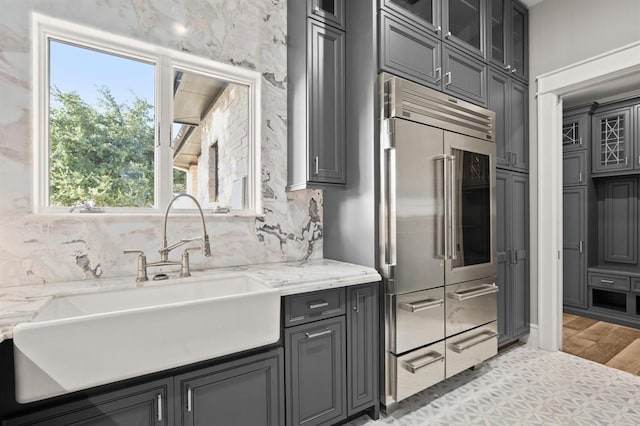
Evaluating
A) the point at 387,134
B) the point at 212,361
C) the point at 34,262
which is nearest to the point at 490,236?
the point at 387,134

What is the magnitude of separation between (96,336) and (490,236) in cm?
266

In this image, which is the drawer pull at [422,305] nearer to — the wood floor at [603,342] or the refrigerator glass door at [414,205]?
the refrigerator glass door at [414,205]

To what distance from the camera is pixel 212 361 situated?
144 cm

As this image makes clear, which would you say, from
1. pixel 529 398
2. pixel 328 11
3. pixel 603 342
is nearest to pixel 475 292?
pixel 529 398

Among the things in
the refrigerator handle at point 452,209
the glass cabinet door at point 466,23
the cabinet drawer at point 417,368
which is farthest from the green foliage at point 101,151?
the glass cabinet door at point 466,23

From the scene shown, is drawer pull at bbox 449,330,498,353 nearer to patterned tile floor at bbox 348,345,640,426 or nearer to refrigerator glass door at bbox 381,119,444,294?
patterned tile floor at bbox 348,345,640,426

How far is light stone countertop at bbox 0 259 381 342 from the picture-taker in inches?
47.3

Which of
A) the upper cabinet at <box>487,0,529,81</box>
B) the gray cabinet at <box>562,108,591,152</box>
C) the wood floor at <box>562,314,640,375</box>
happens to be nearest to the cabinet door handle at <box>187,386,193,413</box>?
the upper cabinet at <box>487,0,529,81</box>

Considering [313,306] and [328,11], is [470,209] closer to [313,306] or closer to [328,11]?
[313,306]

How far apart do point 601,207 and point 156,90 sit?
5.35 m

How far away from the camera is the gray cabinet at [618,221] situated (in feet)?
13.6

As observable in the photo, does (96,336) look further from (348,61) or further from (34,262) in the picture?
(348,61)

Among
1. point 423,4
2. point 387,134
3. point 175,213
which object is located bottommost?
point 175,213

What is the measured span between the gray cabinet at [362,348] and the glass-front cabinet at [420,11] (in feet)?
5.75
